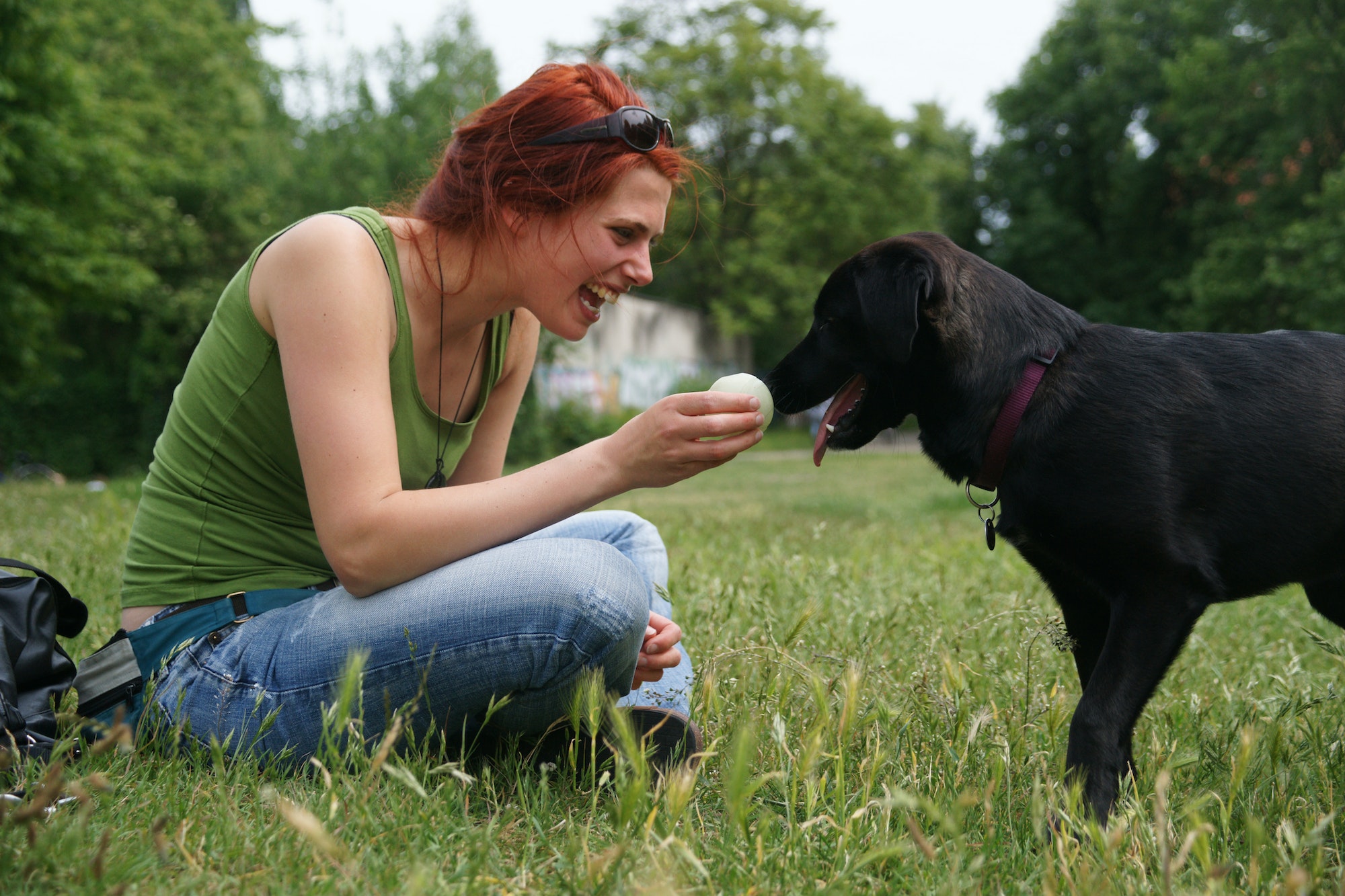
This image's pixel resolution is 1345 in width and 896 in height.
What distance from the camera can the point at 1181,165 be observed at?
28344mm

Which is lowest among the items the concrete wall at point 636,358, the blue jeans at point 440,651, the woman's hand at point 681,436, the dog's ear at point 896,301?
the concrete wall at point 636,358

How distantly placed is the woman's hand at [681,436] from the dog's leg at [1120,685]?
1039 millimetres

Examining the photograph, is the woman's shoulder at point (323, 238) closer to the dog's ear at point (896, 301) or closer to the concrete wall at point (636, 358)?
the dog's ear at point (896, 301)

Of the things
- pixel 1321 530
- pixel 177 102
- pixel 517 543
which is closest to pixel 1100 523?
pixel 1321 530

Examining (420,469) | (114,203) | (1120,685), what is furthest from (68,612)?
(114,203)

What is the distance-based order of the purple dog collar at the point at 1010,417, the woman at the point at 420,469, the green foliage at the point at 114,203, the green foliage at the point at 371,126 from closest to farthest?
the woman at the point at 420,469, the purple dog collar at the point at 1010,417, the green foliage at the point at 114,203, the green foliage at the point at 371,126

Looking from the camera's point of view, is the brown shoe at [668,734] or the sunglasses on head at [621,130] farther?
the sunglasses on head at [621,130]

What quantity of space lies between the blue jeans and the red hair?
33.4 inches

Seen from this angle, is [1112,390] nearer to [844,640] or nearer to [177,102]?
[844,640]

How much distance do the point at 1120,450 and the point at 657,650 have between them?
1293 mm

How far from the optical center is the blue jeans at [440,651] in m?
2.03

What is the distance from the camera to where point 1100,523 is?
2465mm

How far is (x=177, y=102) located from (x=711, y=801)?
2871 centimetres

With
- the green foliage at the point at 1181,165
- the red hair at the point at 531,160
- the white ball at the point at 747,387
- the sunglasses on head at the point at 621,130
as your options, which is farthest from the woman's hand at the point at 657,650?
the green foliage at the point at 1181,165
